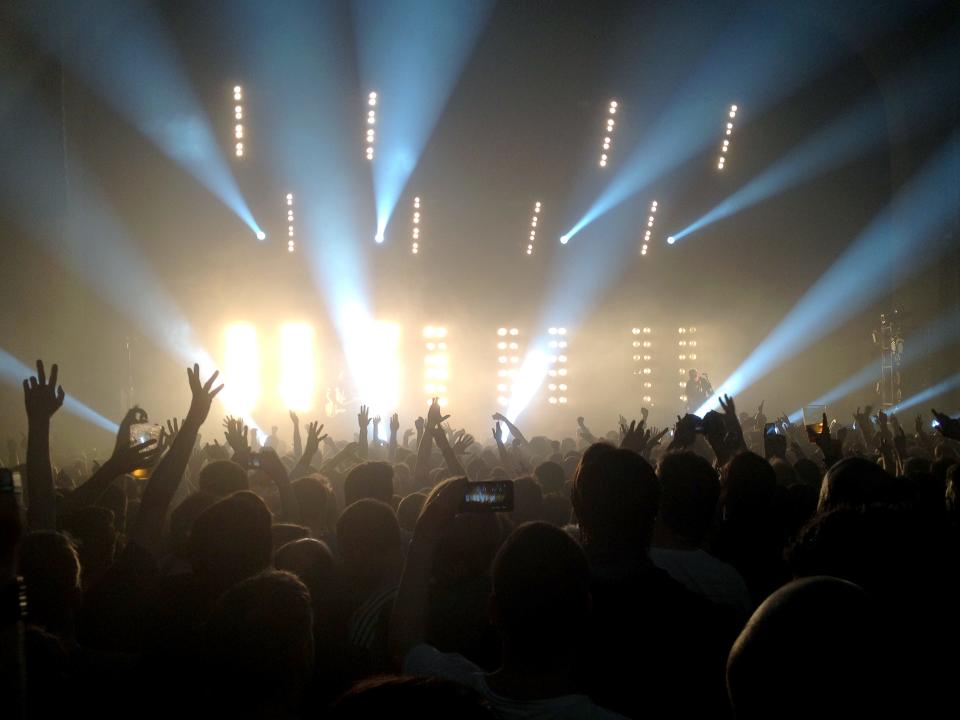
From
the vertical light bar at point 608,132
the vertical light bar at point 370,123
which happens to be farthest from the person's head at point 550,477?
the vertical light bar at point 608,132

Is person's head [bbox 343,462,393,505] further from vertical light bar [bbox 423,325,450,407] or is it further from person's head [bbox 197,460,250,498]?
vertical light bar [bbox 423,325,450,407]

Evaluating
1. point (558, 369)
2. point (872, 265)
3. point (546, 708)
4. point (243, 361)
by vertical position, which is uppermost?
point (872, 265)

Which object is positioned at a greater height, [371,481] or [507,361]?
[507,361]

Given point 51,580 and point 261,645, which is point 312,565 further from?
point 261,645

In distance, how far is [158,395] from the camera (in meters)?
20.0

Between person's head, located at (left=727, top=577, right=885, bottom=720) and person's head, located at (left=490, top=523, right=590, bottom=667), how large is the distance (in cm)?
59

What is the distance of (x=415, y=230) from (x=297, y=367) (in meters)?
4.50

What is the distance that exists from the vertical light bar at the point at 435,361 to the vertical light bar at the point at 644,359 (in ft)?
16.0

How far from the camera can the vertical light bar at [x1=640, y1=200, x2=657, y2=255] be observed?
1995 cm

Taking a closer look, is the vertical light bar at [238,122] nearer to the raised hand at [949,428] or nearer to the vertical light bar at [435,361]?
the vertical light bar at [435,361]

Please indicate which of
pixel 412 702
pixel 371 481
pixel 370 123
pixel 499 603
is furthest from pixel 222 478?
pixel 370 123

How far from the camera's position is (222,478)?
459 centimetres

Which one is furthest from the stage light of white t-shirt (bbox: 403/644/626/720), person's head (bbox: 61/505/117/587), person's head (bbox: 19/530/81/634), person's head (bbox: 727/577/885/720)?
person's head (bbox: 727/577/885/720)

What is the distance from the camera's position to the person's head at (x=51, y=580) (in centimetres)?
262
